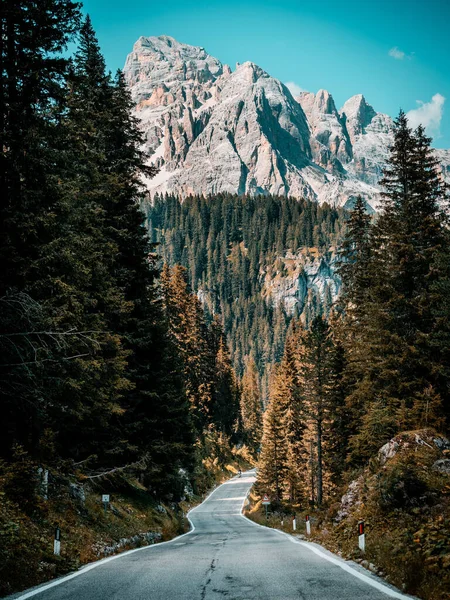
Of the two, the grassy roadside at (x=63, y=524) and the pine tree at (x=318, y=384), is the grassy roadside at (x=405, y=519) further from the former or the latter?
the pine tree at (x=318, y=384)

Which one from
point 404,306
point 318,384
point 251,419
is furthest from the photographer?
point 251,419

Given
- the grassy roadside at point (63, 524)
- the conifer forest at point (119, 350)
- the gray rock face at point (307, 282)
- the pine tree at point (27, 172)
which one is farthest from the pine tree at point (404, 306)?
the gray rock face at point (307, 282)

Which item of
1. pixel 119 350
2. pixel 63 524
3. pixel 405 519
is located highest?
pixel 119 350

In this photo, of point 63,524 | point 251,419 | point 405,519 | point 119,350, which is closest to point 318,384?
point 119,350

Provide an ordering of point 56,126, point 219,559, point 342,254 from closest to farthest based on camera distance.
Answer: point 219,559
point 56,126
point 342,254

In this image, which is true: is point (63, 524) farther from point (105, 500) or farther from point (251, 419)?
point (251, 419)

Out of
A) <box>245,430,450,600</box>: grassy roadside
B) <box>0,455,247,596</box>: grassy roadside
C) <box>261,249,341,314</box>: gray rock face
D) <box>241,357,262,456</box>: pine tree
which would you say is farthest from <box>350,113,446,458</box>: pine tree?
<box>261,249,341,314</box>: gray rock face

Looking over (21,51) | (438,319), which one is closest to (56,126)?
(21,51)

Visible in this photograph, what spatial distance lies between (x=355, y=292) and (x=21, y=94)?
23228 millimetres

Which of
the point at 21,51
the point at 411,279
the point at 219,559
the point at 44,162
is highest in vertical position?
the point at 21,51

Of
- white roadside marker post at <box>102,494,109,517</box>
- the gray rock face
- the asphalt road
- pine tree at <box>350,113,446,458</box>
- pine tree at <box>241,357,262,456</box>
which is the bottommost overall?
pine tree at <box>241,357,262,456</box>

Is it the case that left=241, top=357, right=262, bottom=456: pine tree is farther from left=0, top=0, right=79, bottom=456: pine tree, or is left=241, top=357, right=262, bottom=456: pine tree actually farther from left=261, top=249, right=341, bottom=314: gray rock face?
left=261, top=249, right=341, bottom=314: gray rock face

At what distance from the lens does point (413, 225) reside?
2209 centimetres

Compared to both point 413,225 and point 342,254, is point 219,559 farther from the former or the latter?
point 342,254
